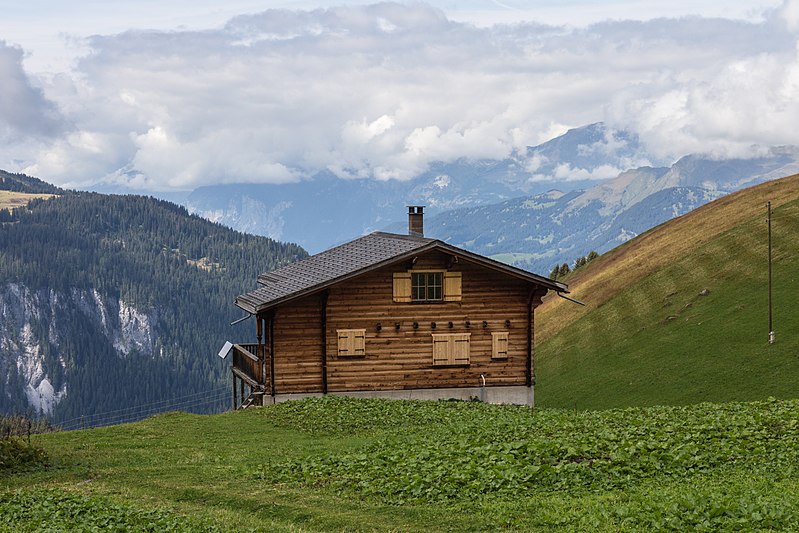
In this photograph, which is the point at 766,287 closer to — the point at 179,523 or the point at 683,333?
the point at 683,333

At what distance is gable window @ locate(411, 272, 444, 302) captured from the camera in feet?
149

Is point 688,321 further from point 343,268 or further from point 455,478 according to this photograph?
point 455,478

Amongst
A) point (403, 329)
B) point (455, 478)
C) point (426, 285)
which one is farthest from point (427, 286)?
point (455, 478)

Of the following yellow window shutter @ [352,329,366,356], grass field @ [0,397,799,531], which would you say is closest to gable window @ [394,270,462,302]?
yellow window shutter @ [352,329,366,356]

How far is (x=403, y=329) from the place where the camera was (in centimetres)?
4528

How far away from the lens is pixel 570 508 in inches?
704

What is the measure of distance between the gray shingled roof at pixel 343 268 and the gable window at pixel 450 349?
12.9 ft

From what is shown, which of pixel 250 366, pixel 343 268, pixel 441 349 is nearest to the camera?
pixel 441 349

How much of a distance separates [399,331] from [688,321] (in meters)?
29.1

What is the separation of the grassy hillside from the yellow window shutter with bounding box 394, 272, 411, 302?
17075 mm

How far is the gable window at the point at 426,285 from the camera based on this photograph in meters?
45.4

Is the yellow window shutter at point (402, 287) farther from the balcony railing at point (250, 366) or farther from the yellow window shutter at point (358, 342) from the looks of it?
the balcony railing at point (250, 366)

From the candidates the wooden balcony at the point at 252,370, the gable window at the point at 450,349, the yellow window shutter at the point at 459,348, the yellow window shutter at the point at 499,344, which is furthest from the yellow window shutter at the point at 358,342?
the yellow window shutter at the point at 499,344

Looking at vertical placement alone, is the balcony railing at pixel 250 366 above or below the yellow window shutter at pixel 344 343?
below
